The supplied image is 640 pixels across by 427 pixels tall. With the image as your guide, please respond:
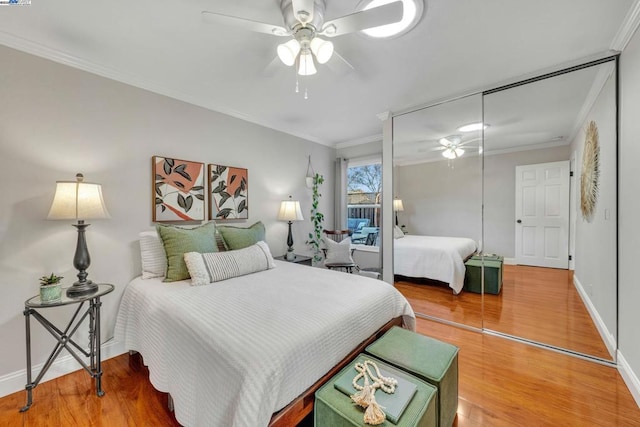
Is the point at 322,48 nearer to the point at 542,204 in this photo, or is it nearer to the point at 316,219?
the point at 316,219

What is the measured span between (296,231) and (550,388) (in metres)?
3.09

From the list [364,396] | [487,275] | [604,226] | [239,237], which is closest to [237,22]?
[239,237]

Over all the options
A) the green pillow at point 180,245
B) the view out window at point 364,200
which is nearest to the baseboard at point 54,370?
the green pillow at point 180,245

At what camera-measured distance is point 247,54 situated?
1983mm

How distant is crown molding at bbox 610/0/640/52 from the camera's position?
156 centimetres

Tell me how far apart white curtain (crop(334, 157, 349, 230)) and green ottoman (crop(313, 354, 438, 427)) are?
10.9ft

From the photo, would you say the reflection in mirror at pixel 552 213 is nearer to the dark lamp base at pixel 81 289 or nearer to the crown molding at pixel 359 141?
the crown molding at pixel 359 141

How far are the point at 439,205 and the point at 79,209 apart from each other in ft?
11.1

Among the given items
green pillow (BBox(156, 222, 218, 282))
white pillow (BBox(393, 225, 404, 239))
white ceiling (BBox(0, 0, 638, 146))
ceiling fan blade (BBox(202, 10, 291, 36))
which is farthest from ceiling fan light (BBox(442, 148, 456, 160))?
green pillow (BBox(156, 222, 218, 282))

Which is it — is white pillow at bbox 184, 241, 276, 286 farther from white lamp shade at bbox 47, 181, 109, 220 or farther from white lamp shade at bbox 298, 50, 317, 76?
white lamp shade at bbox 298, 50, 317, 76

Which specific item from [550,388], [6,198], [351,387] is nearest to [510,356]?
[550,388]

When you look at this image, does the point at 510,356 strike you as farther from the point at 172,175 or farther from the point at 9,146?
the point at 9,146

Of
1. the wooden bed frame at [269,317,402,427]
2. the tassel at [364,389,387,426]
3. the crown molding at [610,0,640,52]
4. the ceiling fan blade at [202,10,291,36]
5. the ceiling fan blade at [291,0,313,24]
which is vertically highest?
the crown molding at [610,0,640,52]

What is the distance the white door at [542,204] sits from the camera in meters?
3.00
